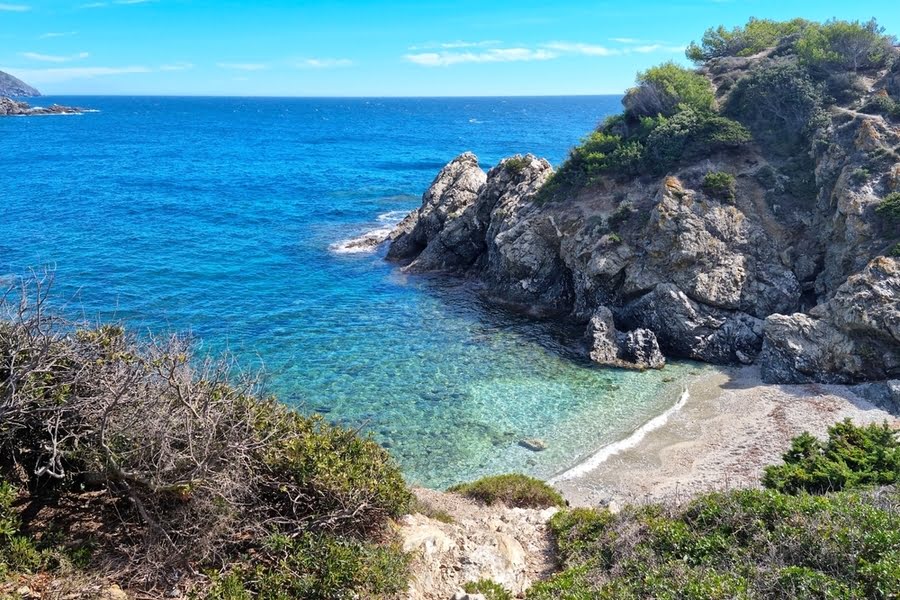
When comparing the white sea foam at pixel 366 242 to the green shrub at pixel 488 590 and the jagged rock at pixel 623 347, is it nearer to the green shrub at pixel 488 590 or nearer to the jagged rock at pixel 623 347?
the jagged rock at pixel 623 347

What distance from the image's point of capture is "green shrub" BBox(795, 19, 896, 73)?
36.3 metres

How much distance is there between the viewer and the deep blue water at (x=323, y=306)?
23594mm

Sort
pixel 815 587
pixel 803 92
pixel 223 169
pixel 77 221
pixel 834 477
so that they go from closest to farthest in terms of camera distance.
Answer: pixel 815 587
pixel 834 477
pixel 803 92
pixel 77 221
pixel 223 169

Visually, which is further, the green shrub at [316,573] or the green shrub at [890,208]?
the green shrub at [890,208]

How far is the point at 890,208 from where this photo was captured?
27328 mm

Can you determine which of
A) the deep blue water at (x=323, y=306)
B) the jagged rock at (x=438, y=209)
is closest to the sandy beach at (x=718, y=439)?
the deep blue water at (x=323, y=306)

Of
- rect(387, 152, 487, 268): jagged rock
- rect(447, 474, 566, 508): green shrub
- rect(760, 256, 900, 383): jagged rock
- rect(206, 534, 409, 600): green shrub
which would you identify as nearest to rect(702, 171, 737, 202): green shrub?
rect(760, 256, 900, 383): jagged rock

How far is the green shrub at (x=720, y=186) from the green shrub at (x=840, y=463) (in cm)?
1886

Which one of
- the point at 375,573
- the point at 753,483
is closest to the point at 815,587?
the point at 375,573

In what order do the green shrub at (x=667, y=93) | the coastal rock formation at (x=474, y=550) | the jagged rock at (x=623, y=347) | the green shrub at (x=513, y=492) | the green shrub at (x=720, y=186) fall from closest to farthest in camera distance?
1. the coastal rock formation at (x=474, y=550)
2. the green shrub at (x=513, y=492)
3. the jagged rock at (x=623, y=347)
4. the green shrub at (x=720, y=186)
5. the green shrub at (x=667, y=93)

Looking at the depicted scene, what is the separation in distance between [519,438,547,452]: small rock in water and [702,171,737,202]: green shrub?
1872cm

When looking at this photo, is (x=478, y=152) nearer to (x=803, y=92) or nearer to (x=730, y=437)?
(x=803, y=92)

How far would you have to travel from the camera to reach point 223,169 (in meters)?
82.3

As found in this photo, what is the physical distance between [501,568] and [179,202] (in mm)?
58126
